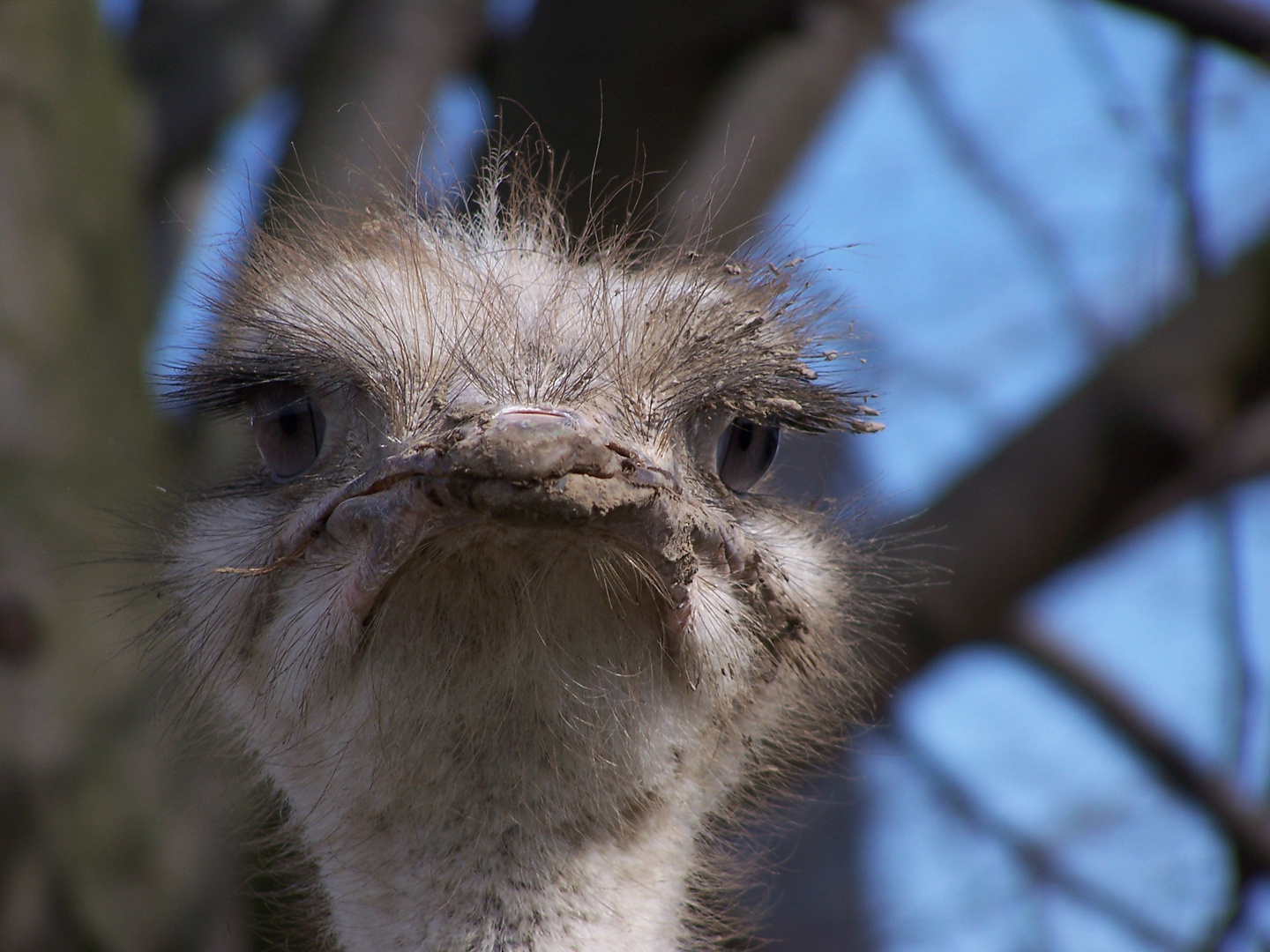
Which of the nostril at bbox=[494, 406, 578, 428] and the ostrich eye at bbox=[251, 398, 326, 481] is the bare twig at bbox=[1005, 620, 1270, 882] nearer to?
the ostrich eye at bbox=[251, 398, 326, 481]

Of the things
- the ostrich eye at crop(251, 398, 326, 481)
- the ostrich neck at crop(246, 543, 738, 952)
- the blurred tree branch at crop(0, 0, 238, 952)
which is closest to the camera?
the ostrich neck at crop(246, 543, 738, 952)

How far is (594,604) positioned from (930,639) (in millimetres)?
2190

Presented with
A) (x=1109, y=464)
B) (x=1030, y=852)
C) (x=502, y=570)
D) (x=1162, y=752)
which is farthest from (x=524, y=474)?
(x=1030, y=852)

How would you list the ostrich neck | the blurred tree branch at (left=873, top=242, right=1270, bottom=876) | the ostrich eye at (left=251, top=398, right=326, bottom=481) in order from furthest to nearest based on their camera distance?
the blurred tree branch at (left=873, top=242, right=1270, bottom=876) < the ostrich eye at (left=251, top=398, right=326, bottom=481) < the ostrich neck

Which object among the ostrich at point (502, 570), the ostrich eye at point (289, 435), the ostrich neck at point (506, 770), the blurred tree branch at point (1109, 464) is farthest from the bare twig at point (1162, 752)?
the ostrich eye at point (289, 435)

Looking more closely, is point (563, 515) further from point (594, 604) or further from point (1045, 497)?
point (1045, 497)

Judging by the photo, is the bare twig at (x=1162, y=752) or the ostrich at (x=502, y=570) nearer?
the ostrich at (x=502, y=570)

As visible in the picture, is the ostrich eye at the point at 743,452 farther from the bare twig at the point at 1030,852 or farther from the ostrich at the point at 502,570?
the bare twig at the point at 1030,852

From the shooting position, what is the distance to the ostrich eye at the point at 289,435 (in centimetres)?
182

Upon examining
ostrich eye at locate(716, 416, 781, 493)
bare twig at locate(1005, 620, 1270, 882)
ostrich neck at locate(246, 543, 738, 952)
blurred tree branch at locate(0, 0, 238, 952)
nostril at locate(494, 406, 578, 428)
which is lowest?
blurred tree branch at locate(0, 0, 238, 952)

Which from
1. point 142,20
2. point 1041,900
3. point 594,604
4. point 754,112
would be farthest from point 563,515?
point 142,20

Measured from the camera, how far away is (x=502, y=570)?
1.48 m

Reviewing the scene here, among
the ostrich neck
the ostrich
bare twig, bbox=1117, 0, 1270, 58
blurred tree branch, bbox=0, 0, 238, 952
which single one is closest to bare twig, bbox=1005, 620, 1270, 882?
bare twig, bbox=1117, 0, 1270, 58

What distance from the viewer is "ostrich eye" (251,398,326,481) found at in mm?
1819
